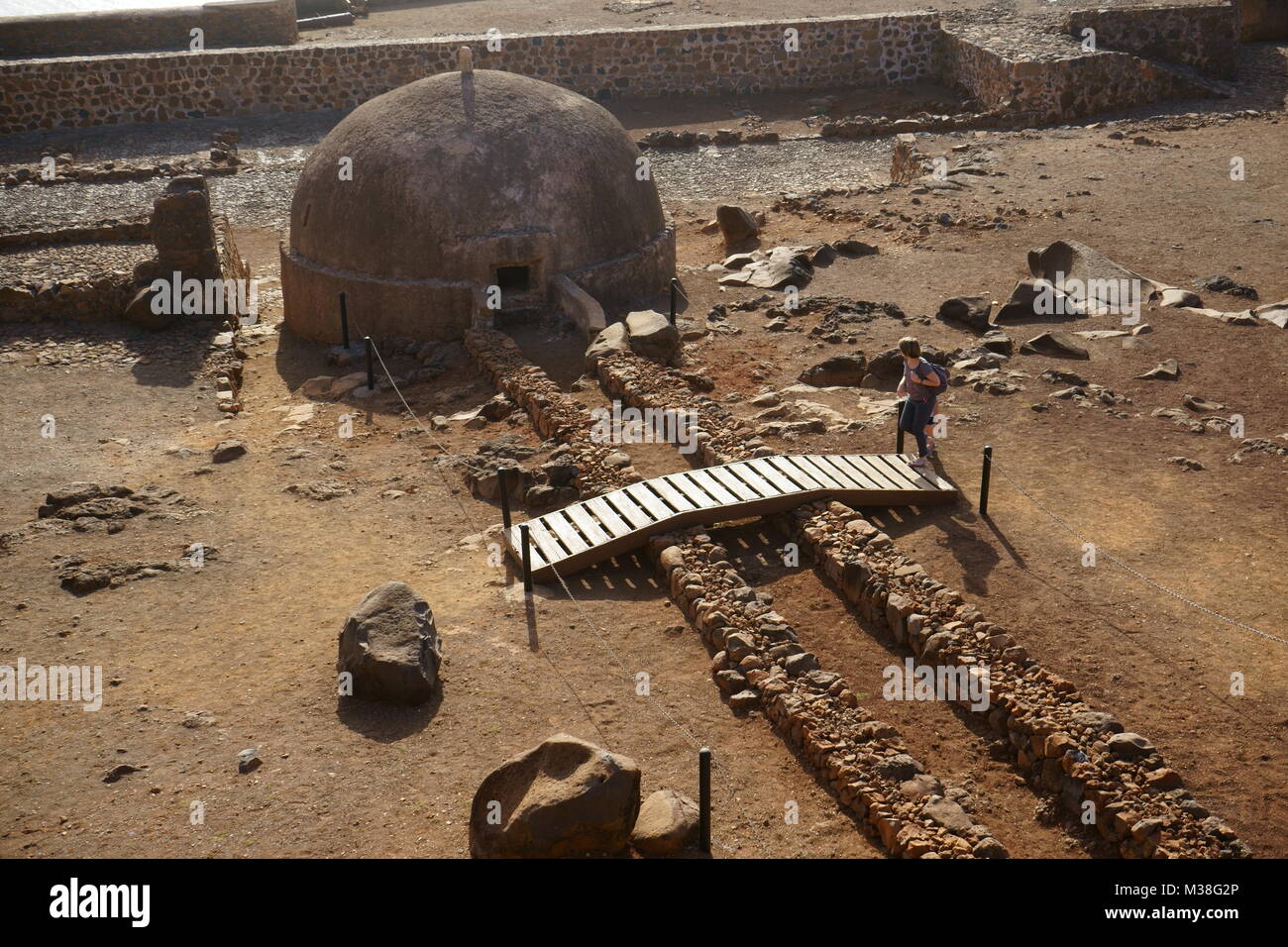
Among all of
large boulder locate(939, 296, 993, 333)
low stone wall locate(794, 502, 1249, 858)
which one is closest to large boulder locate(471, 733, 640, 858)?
low stone wall locate(794, 502, 1249, 858)

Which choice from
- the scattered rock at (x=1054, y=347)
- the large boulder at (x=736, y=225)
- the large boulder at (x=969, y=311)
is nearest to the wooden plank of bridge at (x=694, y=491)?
the scattered rock at (x=1054, y=347)

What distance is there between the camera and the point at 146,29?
26.1 meters

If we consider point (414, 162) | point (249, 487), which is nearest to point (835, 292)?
point (414, 162)

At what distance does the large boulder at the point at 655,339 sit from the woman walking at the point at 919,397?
10.2 ft

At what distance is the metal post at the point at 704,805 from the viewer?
239 inches

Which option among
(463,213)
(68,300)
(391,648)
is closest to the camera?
(391,648)

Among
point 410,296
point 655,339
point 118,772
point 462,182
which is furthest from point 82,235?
point 118,772

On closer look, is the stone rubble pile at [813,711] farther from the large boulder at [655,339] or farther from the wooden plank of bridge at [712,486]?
the large boulder at [655,339]

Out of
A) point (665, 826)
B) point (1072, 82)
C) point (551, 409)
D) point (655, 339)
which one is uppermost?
point (1072, 82)

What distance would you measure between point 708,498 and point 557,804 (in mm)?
4075

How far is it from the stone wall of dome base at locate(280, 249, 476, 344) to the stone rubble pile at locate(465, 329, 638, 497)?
544 mm

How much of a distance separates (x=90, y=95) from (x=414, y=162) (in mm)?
13243

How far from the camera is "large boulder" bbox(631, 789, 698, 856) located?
6.27 metres

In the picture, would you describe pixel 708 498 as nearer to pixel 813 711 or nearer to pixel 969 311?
pixel 813 711
